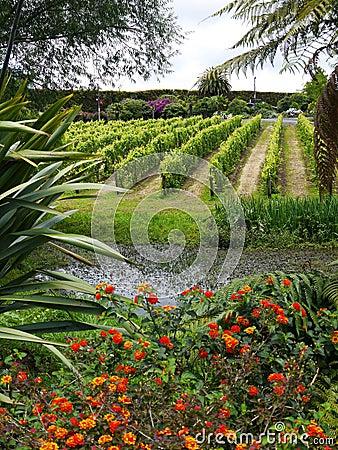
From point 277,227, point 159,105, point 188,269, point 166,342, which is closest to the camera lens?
point 166,342

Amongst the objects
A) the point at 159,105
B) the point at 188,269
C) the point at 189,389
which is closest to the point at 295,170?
the point at 188,269

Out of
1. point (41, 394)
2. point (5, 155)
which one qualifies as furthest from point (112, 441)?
point (5, 155)

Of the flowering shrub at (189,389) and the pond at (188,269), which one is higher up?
the flowering shrub at (189,389)

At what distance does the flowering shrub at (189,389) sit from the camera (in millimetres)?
1903

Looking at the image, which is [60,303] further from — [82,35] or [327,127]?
[82,35]

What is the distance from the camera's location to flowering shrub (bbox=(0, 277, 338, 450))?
6.24 ft

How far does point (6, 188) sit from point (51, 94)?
622cm

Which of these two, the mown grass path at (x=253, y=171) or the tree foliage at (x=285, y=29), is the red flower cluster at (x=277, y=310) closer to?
the tree foliage at (x=285, y=29)

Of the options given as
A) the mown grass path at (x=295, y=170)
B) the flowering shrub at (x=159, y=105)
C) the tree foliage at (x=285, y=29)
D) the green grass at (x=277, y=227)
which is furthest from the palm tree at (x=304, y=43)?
the flowering shrub at (x=159, y=105)

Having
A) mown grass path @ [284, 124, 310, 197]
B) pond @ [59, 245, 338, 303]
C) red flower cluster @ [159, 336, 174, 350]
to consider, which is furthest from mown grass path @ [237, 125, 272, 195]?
red flower cluster @ [159, 336, 174, 350]

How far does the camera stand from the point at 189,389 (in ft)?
7.72

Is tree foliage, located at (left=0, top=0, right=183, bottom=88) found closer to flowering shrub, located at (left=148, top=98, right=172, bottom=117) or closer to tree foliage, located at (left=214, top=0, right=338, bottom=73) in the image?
tree foliage, located at (left=214, top=0, right=338, bottom=73)

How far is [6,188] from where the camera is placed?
9.59ft

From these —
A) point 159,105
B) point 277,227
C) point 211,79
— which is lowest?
point 277,227
